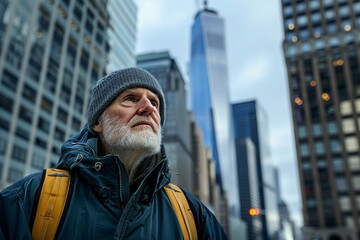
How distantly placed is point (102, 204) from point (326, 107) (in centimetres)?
7594

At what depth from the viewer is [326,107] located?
233 feet

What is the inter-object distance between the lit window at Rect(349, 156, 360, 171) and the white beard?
231ft

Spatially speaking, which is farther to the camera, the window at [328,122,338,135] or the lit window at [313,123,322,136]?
the lit window at [313,123,322,136]

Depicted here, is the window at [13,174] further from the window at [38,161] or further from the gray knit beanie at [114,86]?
the gray knit beanie at [114,86]

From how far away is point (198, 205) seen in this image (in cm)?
239

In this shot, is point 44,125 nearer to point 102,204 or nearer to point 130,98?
point 130,98

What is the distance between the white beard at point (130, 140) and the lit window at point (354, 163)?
70.3 meters

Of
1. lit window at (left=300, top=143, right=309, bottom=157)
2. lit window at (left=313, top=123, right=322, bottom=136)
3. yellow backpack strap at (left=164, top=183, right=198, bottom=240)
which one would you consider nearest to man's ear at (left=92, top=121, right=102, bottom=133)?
yellow backpack strap at (left=164, top=183, right=198, bottom=240)

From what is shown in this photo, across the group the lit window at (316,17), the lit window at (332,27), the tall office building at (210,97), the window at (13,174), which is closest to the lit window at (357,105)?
the lit window at (332,27)

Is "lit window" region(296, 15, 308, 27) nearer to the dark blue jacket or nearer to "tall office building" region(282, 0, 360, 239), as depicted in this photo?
"tall office building" region(282, 0, 360, 239)

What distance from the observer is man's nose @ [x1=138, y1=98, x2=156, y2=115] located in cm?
241

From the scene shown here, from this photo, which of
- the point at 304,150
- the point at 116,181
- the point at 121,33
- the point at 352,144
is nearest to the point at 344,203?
the point at 352,144

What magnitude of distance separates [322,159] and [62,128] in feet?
162

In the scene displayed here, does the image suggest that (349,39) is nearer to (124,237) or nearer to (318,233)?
(318,233)
